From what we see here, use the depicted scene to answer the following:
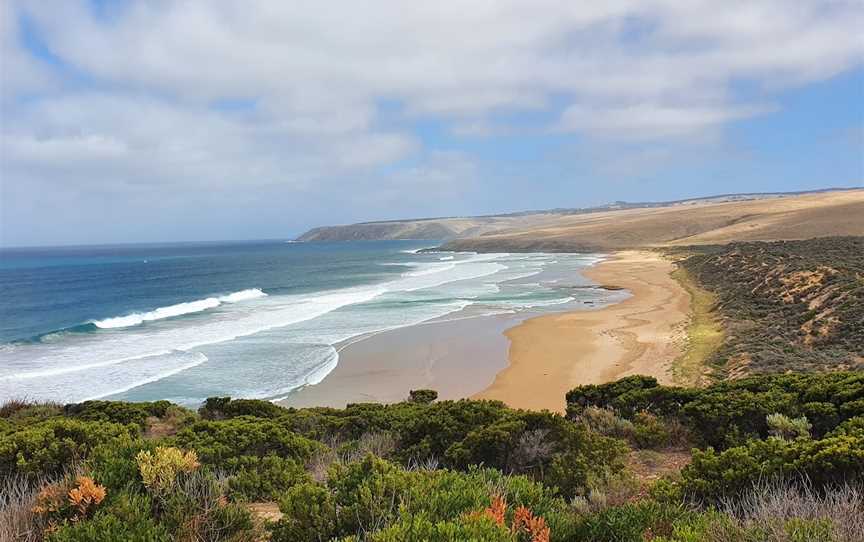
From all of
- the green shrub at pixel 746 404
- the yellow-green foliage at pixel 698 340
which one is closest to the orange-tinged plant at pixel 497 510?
the green shrub at pixel 746 404

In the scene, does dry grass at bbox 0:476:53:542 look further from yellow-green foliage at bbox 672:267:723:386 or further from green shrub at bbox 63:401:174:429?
yellow-green foliage at bbox 672:267:723:386

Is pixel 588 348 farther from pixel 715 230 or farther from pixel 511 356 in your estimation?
pixel 715 230

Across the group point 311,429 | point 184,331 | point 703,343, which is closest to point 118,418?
point 311,429

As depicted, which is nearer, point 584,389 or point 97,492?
point 97,492

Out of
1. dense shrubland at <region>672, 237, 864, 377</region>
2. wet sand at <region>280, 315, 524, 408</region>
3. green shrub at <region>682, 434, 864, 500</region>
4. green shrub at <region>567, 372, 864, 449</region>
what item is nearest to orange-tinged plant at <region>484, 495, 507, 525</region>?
green shrub at <region>682, 434, 864, 500</region>

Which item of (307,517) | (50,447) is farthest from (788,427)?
(50,447)

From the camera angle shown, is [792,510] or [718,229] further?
[718,229]

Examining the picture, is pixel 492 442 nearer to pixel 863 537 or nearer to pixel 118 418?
pixel 863 537
